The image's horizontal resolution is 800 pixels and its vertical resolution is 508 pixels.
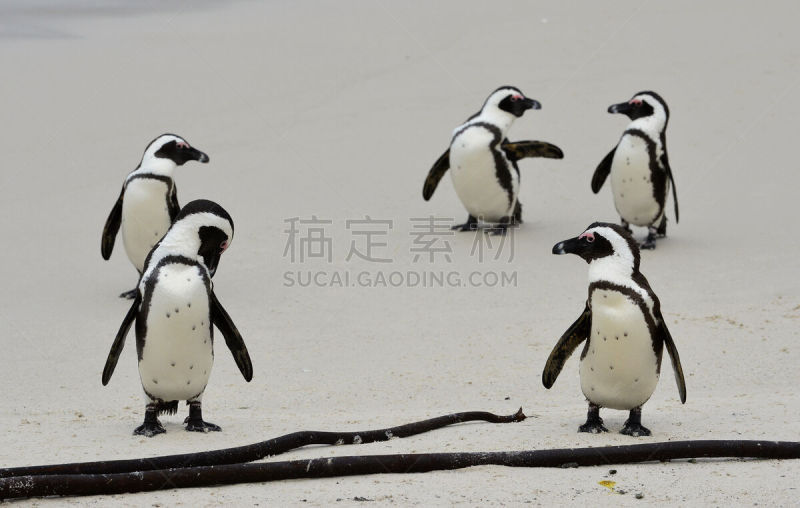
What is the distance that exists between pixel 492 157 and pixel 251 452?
14.4 ft

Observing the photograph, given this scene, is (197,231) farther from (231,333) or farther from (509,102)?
(509,102)

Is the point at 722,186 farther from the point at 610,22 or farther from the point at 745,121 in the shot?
the point at 610,22

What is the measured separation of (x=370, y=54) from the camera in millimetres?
11773

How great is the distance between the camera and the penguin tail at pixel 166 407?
4392 mm

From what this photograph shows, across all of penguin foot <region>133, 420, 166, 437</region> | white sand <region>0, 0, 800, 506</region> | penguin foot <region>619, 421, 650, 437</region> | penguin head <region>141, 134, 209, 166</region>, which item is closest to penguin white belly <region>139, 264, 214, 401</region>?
penguin foot <region>133, 420, 166, 437</region>

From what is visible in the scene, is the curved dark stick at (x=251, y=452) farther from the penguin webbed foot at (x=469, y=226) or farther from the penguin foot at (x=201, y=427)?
the penguin webbed foot at (x=469, y=226)

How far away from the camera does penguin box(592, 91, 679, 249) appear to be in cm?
738

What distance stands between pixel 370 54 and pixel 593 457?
8522 millimetres

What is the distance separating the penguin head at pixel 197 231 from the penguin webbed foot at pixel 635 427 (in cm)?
160

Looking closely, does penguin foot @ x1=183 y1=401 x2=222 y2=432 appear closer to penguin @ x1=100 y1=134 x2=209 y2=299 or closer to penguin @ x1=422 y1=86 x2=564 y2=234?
penguin @ x1=100 y1=134 x2=209 y2=299

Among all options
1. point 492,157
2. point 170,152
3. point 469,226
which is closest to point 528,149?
point 492,157

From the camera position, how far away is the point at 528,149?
792 cm

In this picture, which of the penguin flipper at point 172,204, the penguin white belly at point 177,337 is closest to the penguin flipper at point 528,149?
the penguin flipper at point 172,204

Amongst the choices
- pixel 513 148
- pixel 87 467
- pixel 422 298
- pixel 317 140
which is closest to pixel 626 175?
pixel 513 148
